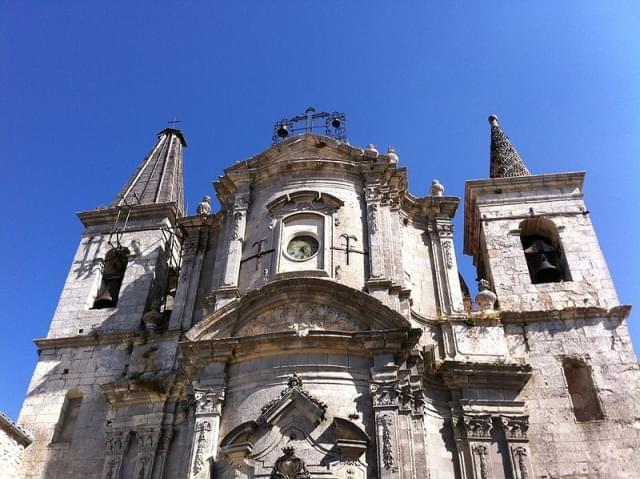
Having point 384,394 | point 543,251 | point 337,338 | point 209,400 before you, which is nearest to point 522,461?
point 384,394

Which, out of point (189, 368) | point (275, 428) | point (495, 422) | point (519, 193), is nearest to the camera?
point (275, 428)

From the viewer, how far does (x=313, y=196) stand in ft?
56.3

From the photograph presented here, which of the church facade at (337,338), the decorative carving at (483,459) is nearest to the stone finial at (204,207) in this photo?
the church facade at (337,338)

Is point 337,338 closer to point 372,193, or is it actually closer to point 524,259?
point 372,193

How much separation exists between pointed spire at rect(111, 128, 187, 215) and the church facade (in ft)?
7.42

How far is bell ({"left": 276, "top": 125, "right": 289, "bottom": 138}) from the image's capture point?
21.2m

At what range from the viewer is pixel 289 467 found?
12.1 m

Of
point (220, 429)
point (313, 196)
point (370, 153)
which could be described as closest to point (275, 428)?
point (220, 429)

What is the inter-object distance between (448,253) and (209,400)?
7425mm

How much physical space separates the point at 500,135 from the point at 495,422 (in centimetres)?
1277

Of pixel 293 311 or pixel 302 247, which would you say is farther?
pixel 302 247

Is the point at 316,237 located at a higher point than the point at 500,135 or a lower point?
lower

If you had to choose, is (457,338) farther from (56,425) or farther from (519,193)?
(56,425)

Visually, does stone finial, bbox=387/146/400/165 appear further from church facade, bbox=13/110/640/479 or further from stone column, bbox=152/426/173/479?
stone column, bbox=152/426/173/479
